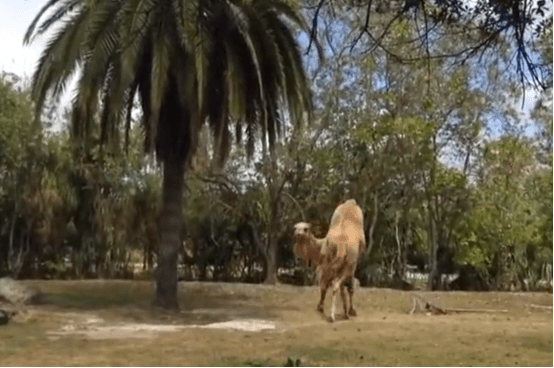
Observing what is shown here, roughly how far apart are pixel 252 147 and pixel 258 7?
2762 mm

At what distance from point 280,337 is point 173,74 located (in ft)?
17.5

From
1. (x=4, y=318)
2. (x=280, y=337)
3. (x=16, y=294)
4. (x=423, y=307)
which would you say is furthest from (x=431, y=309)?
(x=4, y=318)

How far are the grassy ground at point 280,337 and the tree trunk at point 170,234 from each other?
0.41m

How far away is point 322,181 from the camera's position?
2545 centimetres

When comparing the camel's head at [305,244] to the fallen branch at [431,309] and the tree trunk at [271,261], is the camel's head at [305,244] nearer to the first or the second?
the fallen branch at [431,309]

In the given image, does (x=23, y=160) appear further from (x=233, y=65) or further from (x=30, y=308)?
(x=233, y=65)

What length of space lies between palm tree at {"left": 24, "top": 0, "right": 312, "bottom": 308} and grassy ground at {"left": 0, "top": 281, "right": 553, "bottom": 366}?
2027mm

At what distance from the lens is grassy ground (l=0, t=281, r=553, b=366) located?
9891mm

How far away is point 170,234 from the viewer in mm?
16531

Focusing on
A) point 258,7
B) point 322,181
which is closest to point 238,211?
point 322,181

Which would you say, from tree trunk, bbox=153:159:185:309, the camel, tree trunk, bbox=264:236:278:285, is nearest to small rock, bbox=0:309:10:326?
tree trunk, bbox=153:159:185:309

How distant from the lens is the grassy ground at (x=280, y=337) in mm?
9891

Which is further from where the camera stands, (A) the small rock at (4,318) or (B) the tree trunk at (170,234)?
(B) the tree trunk at (170,234)

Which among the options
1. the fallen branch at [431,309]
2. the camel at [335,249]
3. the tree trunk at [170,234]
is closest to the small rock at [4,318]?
the tree trunk at [170,234]
